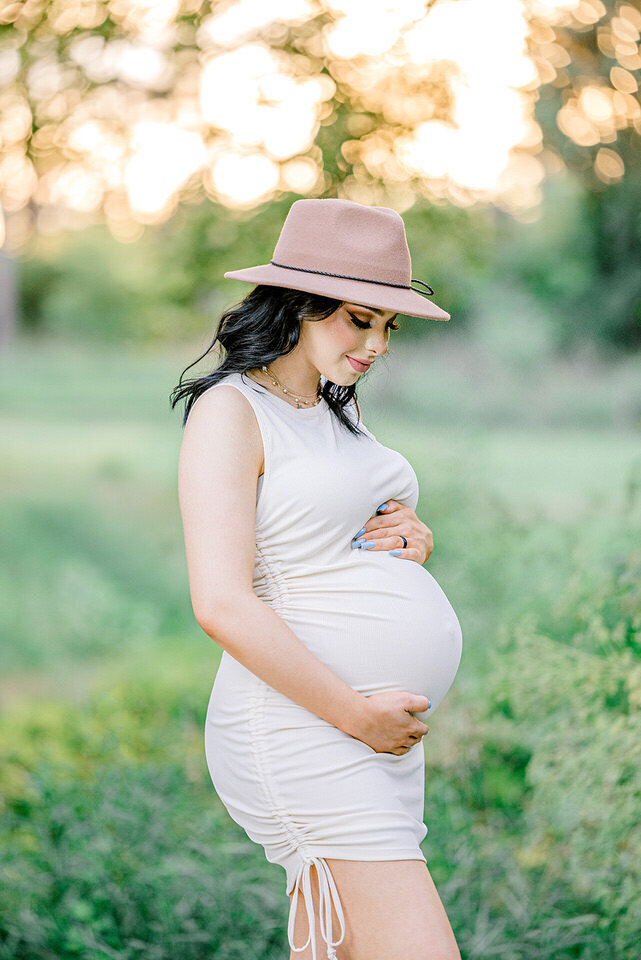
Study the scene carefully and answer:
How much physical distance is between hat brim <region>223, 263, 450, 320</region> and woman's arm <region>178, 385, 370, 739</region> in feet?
0.81

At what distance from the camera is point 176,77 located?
168 inches

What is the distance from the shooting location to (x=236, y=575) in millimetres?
1310

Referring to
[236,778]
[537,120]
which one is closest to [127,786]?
[236,778]

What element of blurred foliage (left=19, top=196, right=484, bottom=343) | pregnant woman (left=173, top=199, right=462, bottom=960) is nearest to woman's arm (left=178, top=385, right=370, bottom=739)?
pregnant woman (left=173, top=199, right=462, bottom=960)

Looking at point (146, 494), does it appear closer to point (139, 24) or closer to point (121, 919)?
point (139, 24)

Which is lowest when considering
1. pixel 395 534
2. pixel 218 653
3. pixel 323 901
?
pixel 218 653

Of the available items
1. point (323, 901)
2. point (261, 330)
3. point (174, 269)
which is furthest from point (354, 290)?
point (174, 269)

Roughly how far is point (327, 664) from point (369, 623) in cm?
9

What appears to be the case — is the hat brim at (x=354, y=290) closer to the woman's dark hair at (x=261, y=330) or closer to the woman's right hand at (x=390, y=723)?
the woman's dark hair at (x=261, y=330)

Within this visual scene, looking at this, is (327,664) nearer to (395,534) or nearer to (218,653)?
(395,534)

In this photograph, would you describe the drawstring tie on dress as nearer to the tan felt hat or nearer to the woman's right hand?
the woman's right hand

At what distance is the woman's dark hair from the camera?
1.53 metres

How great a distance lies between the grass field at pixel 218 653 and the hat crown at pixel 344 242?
128 centimetres

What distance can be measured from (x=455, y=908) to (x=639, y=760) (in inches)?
29.7
